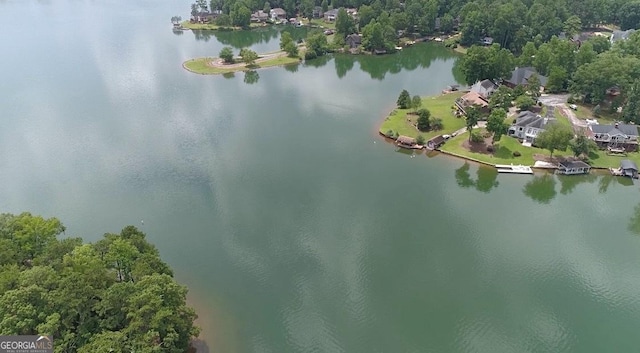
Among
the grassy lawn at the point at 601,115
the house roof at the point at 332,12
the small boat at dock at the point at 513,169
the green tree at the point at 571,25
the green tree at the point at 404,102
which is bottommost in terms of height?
the small boat at dock at the point at 513,169

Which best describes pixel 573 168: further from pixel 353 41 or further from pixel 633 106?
pixel 353 41

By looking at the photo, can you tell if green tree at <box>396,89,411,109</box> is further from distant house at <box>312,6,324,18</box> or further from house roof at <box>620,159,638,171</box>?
distant house at <box>312,6,324,18</box>

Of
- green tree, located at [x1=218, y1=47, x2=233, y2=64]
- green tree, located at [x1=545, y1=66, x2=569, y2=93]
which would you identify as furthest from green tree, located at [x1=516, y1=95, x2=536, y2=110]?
green tree, located at [x1=218, y1=47, x2=233, y2=64]

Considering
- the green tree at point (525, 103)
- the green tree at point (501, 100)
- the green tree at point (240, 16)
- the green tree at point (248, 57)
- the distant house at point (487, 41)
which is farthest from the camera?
the green tree at point (240, 16)

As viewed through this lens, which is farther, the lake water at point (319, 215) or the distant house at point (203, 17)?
the distant house at point (203, 17)

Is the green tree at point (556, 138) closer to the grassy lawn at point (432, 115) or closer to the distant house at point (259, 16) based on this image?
the grassy lawn at point (432, 115)

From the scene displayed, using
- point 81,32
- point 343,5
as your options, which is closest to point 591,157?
point 343,5

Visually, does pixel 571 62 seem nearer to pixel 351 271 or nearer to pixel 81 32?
pixel 351 271

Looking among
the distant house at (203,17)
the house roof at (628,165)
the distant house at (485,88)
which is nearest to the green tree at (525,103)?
the distant house at (485,88)
